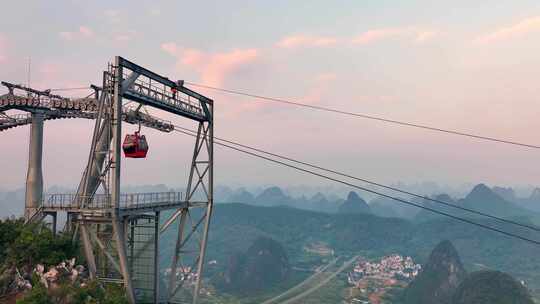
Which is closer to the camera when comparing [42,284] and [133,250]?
[42,284]

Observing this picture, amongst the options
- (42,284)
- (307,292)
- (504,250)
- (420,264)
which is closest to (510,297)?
(307,292)

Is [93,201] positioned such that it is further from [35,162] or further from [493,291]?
[493,291]

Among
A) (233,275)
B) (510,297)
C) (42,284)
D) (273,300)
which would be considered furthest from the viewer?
(233,275)

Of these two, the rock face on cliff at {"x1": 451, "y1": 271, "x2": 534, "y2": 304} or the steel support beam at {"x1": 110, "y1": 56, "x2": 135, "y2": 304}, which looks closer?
the steel support beam at {"x1": 110, "y1": 56, "x2": 135, "y2": 304}

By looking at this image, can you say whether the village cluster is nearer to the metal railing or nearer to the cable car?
the metal railing

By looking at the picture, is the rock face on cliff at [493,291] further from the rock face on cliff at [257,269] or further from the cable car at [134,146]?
the cable car at [134,146]

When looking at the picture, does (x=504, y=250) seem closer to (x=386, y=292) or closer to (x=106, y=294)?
(x=386, y=292)

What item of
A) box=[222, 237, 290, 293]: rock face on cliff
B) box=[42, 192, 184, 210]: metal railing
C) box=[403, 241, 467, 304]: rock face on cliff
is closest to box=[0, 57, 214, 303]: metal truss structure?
box=[42, 192, 184, 210]: metal railing
